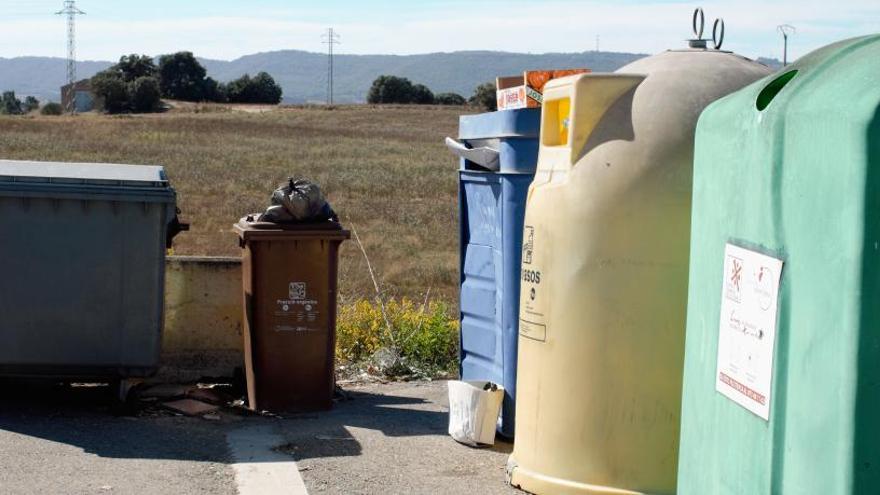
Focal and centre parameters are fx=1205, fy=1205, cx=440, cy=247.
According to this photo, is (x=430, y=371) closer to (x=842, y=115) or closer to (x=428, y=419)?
(x=428, y=419)

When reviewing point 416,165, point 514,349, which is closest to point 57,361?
point 514,349

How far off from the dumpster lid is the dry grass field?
18.1ft

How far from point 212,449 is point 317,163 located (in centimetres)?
3922

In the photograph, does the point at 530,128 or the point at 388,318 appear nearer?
the point at 530,128

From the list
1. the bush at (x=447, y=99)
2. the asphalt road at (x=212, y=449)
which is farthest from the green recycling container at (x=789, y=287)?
the bush at (x=447, y=99)

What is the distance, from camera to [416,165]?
152 ft

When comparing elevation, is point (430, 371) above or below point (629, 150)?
below

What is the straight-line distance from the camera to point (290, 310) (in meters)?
7.68

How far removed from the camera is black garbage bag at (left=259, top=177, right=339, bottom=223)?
7.70 metres

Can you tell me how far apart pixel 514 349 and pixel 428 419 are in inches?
45.1

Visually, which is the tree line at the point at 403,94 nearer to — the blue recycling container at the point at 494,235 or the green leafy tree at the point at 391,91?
the green leafy tree at the point at 391,91

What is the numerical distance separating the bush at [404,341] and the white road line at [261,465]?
2236mm

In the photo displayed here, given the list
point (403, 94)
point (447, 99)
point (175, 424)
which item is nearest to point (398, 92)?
point (403, 94)

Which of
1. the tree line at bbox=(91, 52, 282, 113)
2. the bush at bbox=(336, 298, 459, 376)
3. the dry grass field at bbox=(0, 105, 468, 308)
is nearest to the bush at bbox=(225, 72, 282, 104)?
the tree line at bbox=(91, 52, 282, 113)
